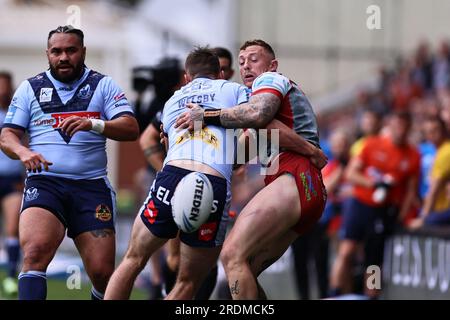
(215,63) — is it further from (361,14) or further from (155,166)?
(361,14)

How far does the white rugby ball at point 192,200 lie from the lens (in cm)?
844

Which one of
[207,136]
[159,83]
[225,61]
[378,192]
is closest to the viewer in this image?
[207,136]

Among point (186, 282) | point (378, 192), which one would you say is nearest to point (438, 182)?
point (378, 192)

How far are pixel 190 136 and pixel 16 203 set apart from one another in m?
6.18

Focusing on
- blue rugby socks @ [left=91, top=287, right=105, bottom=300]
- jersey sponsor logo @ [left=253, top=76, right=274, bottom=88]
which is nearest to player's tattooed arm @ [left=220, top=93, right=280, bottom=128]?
jersey sponsor logo @ [left=253, top=76, right=274, bottom=88]

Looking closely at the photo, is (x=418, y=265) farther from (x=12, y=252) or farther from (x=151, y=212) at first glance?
(x=151, y=212)

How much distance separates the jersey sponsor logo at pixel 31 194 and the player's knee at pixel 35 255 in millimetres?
415

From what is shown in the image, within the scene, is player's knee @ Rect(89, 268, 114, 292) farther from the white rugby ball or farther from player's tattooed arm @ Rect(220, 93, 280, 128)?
player's tattooed arm @ Rect(220, 93, 280, 128)

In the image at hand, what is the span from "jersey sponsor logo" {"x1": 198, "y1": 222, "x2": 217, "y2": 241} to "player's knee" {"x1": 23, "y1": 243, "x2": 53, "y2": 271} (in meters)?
1.21

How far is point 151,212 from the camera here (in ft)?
28.4

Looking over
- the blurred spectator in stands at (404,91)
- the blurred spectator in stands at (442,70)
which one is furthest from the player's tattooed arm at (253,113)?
the blurred spectator in stands at (404,91)

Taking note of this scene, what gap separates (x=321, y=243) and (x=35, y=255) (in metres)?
6.72

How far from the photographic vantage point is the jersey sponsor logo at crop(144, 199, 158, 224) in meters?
8.66

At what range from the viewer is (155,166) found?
11344 mm
